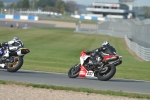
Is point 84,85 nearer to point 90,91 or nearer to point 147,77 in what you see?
point 90,91

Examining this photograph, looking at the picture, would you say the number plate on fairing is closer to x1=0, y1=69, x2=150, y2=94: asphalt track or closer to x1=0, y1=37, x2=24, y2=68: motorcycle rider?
x1=0, y1=69, x2=150, y2=94: asphalt track

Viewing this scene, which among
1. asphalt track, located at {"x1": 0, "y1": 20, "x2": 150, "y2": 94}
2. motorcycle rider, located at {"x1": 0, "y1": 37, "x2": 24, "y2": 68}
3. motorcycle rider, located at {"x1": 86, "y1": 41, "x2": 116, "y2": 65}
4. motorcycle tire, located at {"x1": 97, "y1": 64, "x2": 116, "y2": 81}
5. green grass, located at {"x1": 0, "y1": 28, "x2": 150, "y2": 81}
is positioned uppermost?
motorcycle rider, located at {"x1": 86, "y1": 41, "x2": 116, "y2": 65}

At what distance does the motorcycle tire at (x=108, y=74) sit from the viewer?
551 inches

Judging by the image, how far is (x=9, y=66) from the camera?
1612 cm

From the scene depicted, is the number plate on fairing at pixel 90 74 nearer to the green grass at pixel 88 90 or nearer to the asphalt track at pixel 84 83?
the asphalt track at pixel 84 83

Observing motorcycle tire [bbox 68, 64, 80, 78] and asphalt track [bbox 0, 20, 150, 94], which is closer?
asphalt track [bbox 0, 20, 150, 94]

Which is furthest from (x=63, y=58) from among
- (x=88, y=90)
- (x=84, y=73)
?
(x=88, y=90)

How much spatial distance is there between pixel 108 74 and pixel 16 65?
3477 mm

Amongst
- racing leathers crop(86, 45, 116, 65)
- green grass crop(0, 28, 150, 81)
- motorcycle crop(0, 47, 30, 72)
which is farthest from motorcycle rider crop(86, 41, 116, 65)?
green grass crop(0, 28, 150, 81)

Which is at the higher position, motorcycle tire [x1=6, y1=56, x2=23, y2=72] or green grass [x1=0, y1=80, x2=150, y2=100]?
green grass [x1=0, y1=80, x2=150, y2=100]

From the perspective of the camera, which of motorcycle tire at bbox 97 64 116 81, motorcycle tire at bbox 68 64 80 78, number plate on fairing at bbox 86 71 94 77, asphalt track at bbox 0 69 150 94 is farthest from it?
motorcycle tire at bbox 68 64 80 78

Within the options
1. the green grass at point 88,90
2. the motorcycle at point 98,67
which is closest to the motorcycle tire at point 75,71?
the motorcycle at point 98,67

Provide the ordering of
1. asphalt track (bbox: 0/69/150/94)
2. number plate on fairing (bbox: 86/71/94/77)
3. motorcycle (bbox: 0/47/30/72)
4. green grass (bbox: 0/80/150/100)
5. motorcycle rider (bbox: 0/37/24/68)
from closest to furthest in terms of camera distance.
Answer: green grass (bbox: 0/80/150/100) < asphalt track (bbox: 0/69/150/94) < number plate on fairing (bbox: 86/71/94/77) < motorcycle (bbox: 0/47/30/72) < motorcycle rider (bbox: 0/37/24/68)

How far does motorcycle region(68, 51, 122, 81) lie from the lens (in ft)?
46.1
